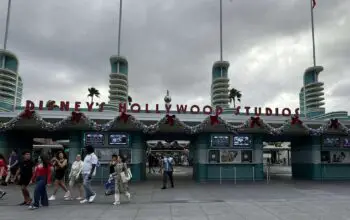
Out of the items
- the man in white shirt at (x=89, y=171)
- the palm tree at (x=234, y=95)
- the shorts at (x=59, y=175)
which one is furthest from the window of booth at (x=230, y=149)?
the palm tree at (x=234, y=95)

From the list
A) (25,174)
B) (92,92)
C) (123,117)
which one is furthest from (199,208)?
(92,92)

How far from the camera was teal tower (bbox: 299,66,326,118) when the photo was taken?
79.7 feet

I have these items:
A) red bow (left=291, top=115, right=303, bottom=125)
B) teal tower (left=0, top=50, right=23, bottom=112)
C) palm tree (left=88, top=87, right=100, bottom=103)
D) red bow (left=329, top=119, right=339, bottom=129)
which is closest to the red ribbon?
teal tower (left=0, top=50, right=23, bottom=112)

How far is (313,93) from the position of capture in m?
24.9

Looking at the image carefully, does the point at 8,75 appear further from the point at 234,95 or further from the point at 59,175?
the point at 234,95

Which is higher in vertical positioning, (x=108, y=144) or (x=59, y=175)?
(x=108, y=144)

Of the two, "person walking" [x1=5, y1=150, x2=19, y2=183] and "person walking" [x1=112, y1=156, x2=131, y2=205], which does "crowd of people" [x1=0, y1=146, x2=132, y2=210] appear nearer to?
"person walking" [x1=112, y1=156, x2=131, y2=205]

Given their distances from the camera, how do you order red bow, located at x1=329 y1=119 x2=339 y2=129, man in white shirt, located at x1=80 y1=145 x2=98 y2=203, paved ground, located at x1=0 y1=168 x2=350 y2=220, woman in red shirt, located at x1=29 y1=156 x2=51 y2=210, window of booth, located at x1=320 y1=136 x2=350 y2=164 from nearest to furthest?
paved ground, located at x1=0 y1=168 x2=350 y2=220
woman in red shirt, located at x1=29 y1=156 x2=51 y2=210
man in white shirt, located at x1=80 y1=145 x2=98 y2=203
red bow, located at x1=329 y1=119 x2=339 y2=129
window of booth, located at x1=320 y1=136 x2=350 y2=164

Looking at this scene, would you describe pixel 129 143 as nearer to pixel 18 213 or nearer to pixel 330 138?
pixel 18 213

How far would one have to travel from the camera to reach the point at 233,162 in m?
20.0

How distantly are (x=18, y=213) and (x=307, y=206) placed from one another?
9.10 metres

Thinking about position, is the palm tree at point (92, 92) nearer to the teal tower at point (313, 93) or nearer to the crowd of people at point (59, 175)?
the teal tower at point (313, 93)

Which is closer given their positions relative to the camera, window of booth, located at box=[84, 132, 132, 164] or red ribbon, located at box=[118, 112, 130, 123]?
red ribbon, located at box=[118, 112, 130, 123]

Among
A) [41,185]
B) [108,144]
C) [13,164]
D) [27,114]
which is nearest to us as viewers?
[41,185]
